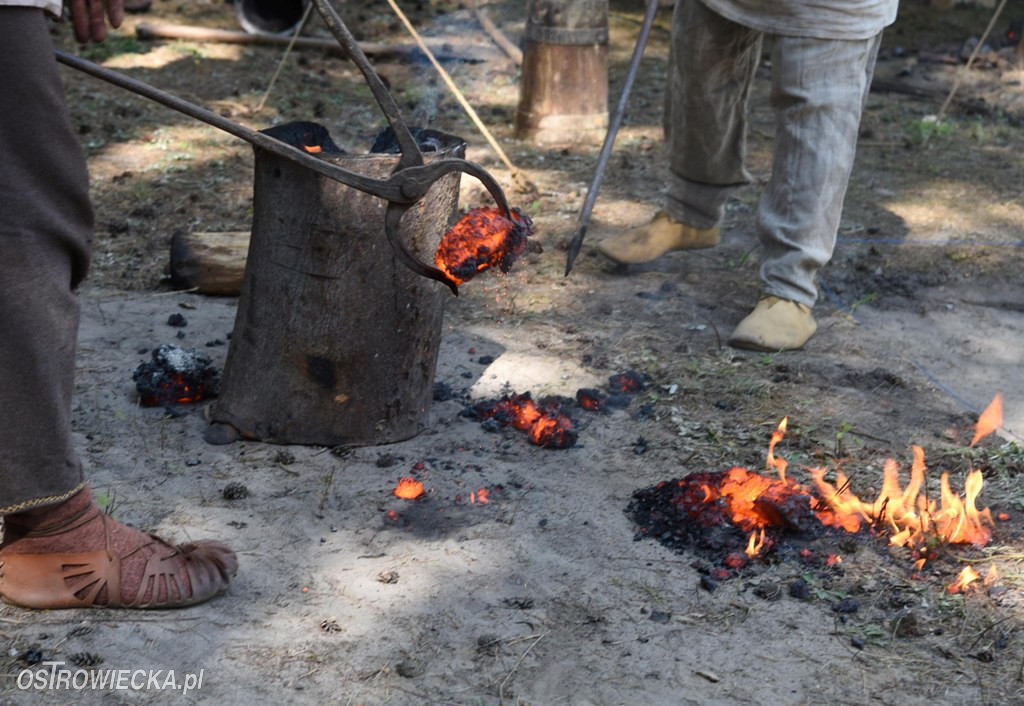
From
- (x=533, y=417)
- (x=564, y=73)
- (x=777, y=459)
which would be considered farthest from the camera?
(x=564, y=73)

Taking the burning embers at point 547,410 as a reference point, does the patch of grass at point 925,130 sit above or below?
above

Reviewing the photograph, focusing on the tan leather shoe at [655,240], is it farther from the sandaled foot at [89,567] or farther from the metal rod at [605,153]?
the sandaled foot at [89,567]

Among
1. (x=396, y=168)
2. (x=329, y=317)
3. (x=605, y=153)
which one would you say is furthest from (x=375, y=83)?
(x=605, y=153)

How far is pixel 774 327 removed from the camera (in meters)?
4.27

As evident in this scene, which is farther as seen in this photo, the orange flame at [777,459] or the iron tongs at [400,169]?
the orange flame at [777,459]

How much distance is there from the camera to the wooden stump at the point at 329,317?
318 centimetres

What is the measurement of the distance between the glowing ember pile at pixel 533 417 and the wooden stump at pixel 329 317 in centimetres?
24

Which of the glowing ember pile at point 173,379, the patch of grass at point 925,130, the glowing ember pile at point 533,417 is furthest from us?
the patch of grass at point 925,130

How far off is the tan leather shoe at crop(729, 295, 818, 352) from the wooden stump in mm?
1362

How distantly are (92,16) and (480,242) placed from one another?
119 cm

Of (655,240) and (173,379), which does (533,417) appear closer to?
(173,379)

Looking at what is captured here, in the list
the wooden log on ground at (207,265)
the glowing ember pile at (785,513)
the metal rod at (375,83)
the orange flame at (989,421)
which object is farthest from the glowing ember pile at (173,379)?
the orange flame at (989,421)

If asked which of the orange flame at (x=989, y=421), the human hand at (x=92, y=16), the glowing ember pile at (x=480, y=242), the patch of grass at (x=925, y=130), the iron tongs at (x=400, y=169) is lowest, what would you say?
the orange flame at (x=989, y=421)

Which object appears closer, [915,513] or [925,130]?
[915,513]
